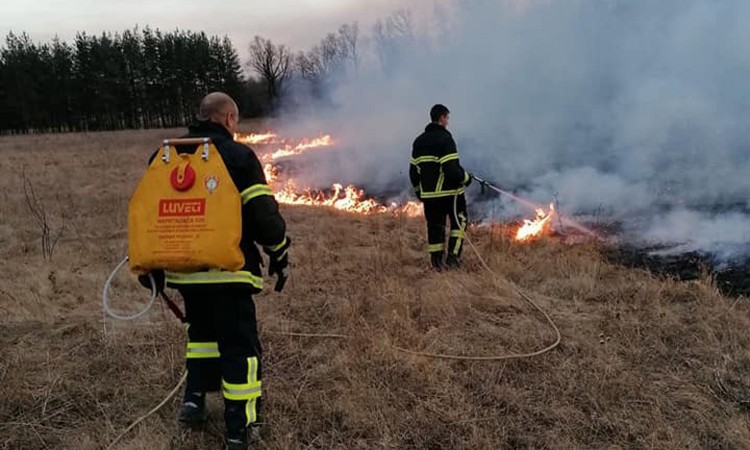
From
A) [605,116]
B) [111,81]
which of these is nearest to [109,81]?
[111,81]

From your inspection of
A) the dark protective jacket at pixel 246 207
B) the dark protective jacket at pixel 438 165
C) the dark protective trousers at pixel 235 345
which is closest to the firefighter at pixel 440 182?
the dark protective jacket at pixel 438 165

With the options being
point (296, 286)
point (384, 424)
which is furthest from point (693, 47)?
point (384, 424)

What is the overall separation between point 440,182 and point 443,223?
54cm

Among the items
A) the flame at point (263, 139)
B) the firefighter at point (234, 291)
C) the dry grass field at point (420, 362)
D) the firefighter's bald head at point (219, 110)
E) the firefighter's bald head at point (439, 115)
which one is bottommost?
the dry grass field at point (420, 362)

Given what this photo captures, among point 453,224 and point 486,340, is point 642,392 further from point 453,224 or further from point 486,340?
point 453,224

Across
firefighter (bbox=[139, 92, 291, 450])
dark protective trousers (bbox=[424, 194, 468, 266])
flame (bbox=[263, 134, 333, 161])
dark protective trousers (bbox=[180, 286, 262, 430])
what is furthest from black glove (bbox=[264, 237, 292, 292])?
flame (bbox=[263, 134, 333, 161])

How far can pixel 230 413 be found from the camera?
3080mm

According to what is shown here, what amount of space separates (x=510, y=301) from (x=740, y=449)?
239 centimetres

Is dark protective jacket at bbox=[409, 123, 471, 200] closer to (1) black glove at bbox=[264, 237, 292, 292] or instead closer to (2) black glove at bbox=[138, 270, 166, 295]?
(1) black glove at bbox=[264, 237, 292, 292]

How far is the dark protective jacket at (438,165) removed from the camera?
Answer: 252 inches

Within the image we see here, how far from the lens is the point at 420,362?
13.0ft

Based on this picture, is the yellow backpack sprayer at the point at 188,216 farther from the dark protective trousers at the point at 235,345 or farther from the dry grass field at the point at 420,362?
the dry grass field at the point at 420,362

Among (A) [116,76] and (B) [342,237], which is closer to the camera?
(B) [342,237]

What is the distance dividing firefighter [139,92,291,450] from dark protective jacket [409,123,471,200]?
11.7ft
